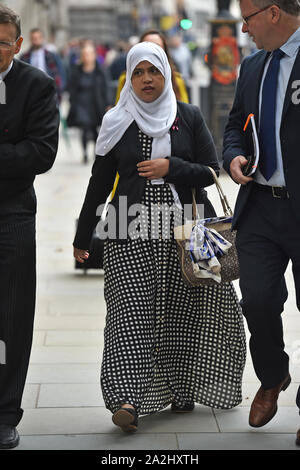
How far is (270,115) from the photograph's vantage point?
14.6 feet

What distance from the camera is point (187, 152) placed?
4977 millimetres

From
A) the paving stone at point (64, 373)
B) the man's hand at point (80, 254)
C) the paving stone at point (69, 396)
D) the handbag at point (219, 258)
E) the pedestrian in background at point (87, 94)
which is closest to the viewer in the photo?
the handbag at point (219, 258)

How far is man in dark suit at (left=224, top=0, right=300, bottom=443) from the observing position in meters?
4.39

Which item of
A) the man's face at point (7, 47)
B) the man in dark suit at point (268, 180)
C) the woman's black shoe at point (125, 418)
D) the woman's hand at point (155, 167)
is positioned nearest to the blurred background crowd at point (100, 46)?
the woman's hand at point (155, 167)

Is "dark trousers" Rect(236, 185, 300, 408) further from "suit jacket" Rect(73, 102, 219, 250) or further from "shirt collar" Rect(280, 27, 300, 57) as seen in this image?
"shirt collar" Rect(280, 27, 300, 57)

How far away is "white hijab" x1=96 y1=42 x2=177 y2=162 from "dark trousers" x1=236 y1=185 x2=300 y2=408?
58cm

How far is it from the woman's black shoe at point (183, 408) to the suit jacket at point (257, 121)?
A: 963mm

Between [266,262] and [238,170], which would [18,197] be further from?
[266,262]

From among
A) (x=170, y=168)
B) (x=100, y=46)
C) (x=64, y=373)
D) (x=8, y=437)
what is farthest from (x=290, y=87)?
(x=100, y=46)

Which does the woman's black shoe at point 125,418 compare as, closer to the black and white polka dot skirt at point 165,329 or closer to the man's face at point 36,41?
the black and white polka dot skirt at point 165,329

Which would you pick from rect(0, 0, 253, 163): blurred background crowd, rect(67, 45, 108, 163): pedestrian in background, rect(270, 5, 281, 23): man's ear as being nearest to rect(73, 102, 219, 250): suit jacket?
rect(270, 5, 281, 23): man's ear

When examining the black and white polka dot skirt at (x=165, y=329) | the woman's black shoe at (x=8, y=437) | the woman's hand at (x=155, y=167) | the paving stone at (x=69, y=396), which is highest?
the woman's hand at (x=155, y=167)

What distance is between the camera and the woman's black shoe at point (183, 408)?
16.6 ft

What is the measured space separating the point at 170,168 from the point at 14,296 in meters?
0.93
